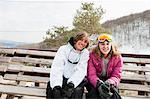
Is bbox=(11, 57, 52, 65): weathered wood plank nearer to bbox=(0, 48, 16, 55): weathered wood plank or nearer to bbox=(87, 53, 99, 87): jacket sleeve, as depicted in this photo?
bbox=(0, 48, 16, 55): weathered wood plank

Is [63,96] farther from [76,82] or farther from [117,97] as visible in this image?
[117,97]

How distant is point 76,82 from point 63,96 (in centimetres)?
28

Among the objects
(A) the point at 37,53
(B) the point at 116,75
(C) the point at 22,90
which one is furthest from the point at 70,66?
(A) the point at 37,53

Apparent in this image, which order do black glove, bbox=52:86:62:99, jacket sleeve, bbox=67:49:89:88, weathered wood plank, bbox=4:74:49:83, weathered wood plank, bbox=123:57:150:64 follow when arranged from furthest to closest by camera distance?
weathered wood plank, bbox=123:57:150:64 → weathered wood plank, bbox=4:74:49:83 → jacket sleeve, bbox=67:49:89:88 → black glove, bbox=52:86:62:99

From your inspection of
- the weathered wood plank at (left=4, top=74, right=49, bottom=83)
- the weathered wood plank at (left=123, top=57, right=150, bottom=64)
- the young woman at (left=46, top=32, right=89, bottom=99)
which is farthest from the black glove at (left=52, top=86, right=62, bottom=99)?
the weathered wood plank at (left=123, top=57, right=150, bottom=64)

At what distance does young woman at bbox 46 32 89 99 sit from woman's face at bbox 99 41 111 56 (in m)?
0.20

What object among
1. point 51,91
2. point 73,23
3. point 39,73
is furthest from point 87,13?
point 51,91

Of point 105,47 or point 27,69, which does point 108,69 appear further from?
point 27,69

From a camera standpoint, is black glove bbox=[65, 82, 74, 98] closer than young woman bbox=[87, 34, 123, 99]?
Yes

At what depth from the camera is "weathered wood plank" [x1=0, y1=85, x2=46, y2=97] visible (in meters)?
5.36

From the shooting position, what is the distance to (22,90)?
5.46m

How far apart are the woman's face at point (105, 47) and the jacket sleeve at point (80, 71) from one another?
0.73 ft

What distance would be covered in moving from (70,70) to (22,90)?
3.11 feet

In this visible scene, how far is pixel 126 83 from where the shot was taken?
5.90m
